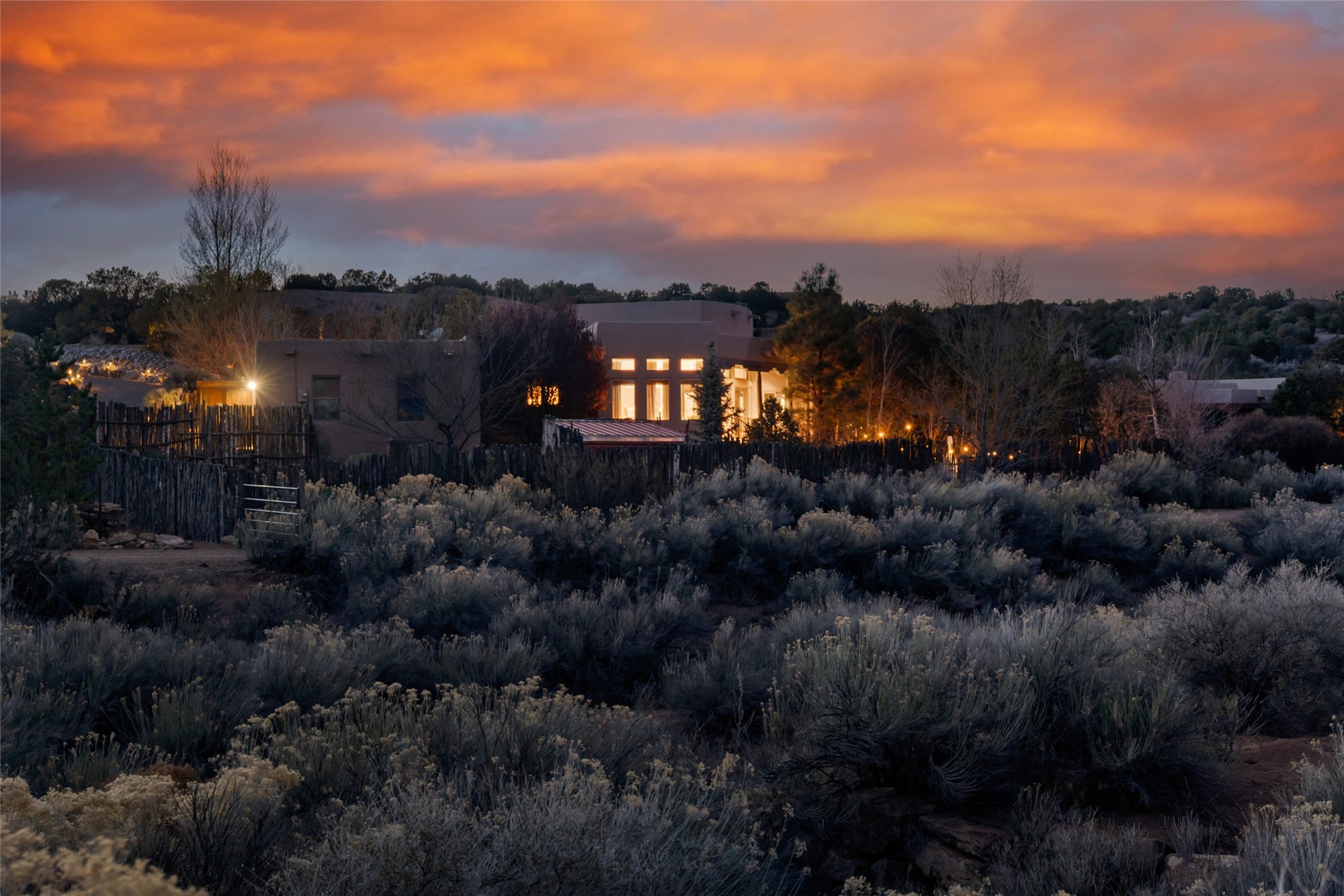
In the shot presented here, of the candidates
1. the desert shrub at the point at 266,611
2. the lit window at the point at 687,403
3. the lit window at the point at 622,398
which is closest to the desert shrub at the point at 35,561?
the desert shrub at the point at 266,611

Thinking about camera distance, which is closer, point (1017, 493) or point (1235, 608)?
point (1235, 608)

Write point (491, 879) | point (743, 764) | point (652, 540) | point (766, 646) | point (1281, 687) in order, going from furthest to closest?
1. point (652, 540)
2. point (766, 646)
3. point (1281, 687)
4. point (743, 764)
5. point (491, 879)

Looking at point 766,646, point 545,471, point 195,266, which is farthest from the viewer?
point 195,266

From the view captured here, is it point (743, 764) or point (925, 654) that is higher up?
point (925, 654)

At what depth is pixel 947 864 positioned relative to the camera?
487 cm

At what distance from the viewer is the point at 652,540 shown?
1250 centimetres

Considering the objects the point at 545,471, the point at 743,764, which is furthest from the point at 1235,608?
the point at 545,471

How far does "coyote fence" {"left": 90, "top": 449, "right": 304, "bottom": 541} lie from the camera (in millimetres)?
14609

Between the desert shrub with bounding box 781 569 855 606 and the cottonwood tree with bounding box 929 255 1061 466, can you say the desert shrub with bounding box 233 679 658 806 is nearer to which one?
the desert shrub with bounding box 781 569 855 606

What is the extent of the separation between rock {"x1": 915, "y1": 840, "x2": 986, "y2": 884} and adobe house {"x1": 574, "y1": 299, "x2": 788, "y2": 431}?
31813mm

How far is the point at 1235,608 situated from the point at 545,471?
10.8 metres

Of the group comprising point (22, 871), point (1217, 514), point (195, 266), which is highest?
point (195, 266)

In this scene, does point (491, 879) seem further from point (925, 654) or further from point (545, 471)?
point (545, 471)

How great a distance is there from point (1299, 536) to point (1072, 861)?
38.4 ft
